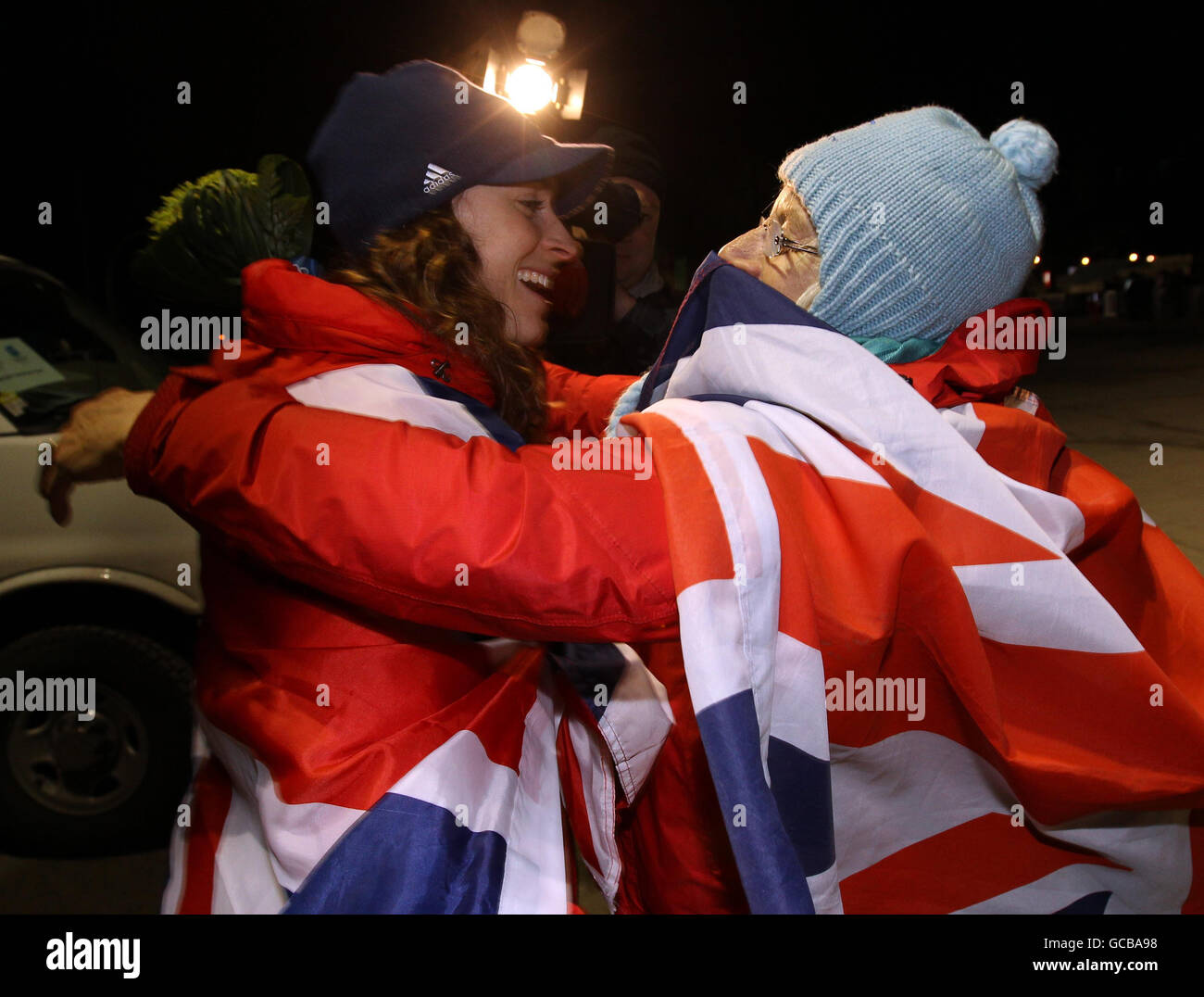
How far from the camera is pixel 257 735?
1.12m

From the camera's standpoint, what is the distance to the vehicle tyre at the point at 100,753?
8.60ft

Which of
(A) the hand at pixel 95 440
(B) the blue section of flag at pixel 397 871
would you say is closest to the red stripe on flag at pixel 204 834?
(B) the blue section of flag at pixel 397 871

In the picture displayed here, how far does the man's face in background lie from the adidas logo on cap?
4.20 feet

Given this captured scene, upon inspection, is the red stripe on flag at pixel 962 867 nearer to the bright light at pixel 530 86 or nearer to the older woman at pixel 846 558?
the older woman at pixel 846 558

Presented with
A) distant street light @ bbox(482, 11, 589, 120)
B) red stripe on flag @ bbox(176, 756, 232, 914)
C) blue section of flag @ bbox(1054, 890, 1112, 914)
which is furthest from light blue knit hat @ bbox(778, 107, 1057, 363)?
distant street light @ bbox(482, 11, 589, 120)

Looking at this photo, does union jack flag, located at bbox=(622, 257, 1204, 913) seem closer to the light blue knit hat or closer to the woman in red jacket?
the light blue knit hat

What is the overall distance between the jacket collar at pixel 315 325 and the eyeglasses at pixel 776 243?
2.25ft

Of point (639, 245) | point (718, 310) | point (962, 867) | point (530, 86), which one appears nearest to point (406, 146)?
point (718, 310)

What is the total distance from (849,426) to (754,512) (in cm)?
21

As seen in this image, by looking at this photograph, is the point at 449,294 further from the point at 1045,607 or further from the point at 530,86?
the point at 530,86

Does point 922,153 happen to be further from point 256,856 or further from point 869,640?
point 256,856

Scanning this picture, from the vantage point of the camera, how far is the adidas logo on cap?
152 centimetres

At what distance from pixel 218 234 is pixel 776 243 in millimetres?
1019
